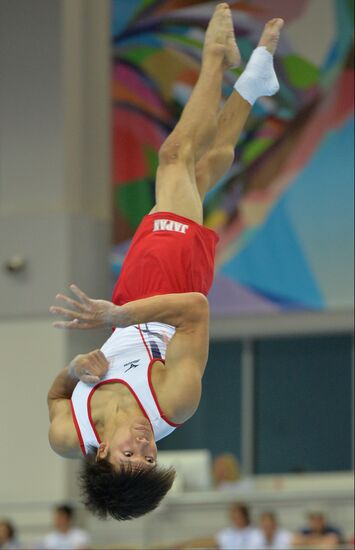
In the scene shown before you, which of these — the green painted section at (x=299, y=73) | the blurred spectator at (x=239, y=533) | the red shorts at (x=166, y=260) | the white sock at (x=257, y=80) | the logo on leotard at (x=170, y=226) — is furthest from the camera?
the green painted section at (x=299, y=73)

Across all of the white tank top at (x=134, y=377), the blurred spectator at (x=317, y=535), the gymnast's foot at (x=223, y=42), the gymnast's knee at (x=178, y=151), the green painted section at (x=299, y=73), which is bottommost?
the blurred spectator at (x=317, y=535)

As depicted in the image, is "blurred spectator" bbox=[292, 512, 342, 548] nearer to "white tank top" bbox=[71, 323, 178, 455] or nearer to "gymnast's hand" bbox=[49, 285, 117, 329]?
"white tank top" bbox=[71, 323, 178, 455]

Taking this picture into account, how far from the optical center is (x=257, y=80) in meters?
7.11

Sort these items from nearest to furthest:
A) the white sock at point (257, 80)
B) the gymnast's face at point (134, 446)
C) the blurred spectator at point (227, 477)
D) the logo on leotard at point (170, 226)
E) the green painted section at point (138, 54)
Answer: the gymnast's face at point (134, 446) < the logo on leotard at point (170, 226) < the white sock at point (257, 80) < the blurred spectator at point (227, 477) < the green painted section at point (138, 54)

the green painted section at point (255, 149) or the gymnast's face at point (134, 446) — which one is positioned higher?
the green painted section at point (255, 149)

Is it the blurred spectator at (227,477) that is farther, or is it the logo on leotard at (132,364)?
the blurred spectator at (227,477)

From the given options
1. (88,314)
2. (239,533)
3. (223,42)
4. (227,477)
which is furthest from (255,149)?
(88,314)

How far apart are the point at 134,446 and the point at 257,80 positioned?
8.05 ft

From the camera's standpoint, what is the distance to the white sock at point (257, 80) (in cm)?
711

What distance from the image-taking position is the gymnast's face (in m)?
5.69

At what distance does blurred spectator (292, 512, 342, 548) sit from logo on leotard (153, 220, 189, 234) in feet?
13.8

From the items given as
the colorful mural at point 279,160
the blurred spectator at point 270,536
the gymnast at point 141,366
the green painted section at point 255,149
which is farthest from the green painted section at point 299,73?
the gymnast at point 141,366

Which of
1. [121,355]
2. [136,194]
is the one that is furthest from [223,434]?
[121,355]

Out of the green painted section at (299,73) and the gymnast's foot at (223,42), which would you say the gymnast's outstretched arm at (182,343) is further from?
the green painted section at (299,73)
